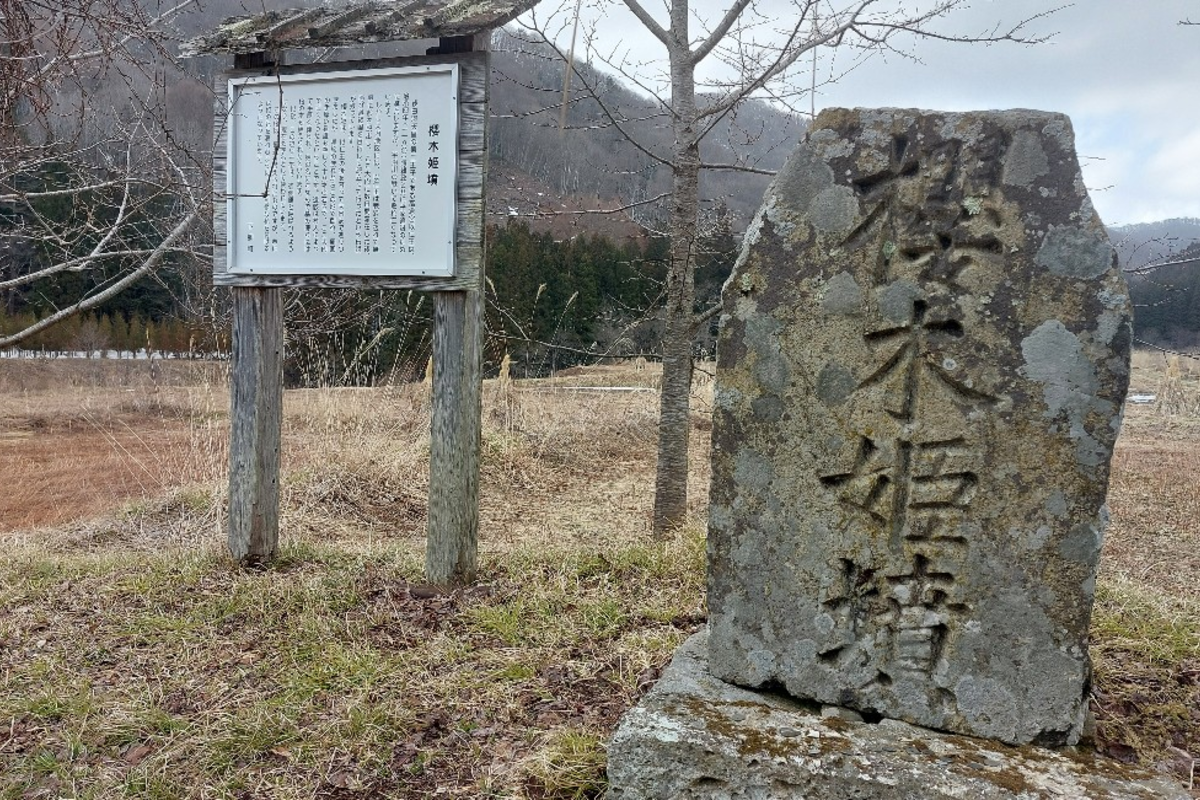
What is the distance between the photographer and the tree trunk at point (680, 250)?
14.8 feet

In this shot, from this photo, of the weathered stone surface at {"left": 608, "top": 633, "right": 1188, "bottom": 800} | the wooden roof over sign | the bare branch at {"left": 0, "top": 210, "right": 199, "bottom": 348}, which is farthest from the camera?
the bare branch at {"left": 0, "top": 210, "right": 199, "bottom": 348}

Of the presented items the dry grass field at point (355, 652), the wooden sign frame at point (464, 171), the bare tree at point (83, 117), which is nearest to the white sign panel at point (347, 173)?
the wooden sign frame at point (464, 171)

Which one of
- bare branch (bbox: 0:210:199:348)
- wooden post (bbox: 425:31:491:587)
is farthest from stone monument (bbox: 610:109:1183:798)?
bare branch (bbox: 0:210:199:348)

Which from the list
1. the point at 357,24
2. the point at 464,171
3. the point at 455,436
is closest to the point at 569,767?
the point at 455,436

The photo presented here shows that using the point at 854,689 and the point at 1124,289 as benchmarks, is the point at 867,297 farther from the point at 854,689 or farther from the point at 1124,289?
the point at 854,689

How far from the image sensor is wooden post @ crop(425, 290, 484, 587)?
3688 millimetres

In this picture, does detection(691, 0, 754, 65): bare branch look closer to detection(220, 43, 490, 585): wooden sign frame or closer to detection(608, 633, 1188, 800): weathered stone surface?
detection(220, 43, 490, 585): wooden sign frame

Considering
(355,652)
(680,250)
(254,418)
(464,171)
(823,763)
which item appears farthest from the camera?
(680,250)

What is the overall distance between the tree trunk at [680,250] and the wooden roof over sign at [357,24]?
4.08ft

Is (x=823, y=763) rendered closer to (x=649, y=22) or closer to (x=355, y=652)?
(x=355, y=652)

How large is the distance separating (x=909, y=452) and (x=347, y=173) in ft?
9.16

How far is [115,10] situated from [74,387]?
58.1ft

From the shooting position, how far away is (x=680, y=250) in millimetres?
4551

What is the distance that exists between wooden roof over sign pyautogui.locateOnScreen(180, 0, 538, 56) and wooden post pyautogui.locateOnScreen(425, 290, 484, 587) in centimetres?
112
